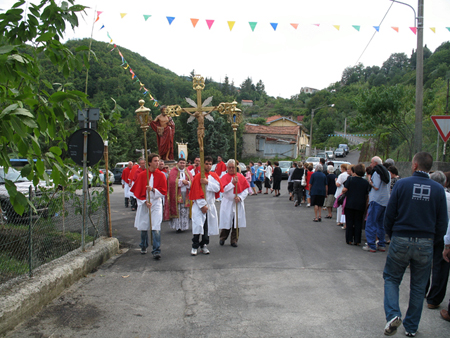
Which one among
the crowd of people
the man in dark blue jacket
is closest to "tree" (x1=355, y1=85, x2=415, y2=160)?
the crowd of people

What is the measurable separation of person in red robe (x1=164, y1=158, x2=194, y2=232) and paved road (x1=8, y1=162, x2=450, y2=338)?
1910mm

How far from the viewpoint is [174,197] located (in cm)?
1065

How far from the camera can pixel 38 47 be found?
417cm

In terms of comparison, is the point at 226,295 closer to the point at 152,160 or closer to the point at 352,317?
the point at 352,317

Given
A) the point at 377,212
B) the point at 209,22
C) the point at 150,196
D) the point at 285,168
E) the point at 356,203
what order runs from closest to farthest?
the point at 150,196
the point at 377,212
the point at 356,203
the point at 209,22
the point at 285,168

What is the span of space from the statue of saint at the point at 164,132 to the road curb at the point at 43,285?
727 cm

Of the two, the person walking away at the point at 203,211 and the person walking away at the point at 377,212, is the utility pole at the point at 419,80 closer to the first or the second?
the person walking away at the point at 377,212

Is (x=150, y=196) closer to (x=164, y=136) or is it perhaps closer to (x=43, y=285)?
(x=43, y=285)

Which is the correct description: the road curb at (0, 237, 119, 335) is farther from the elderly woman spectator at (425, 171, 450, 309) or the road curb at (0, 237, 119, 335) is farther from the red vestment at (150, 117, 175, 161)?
the red vestment at (150, 117, 175, 161)

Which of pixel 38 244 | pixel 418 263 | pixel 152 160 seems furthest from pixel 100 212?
pixel 418 263

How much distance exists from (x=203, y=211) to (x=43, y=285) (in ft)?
11.3

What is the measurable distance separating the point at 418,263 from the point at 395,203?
0.68m

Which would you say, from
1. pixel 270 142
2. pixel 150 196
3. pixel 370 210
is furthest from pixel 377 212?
pixel 270 142

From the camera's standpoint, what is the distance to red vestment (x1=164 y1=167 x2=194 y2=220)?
1044 cm
